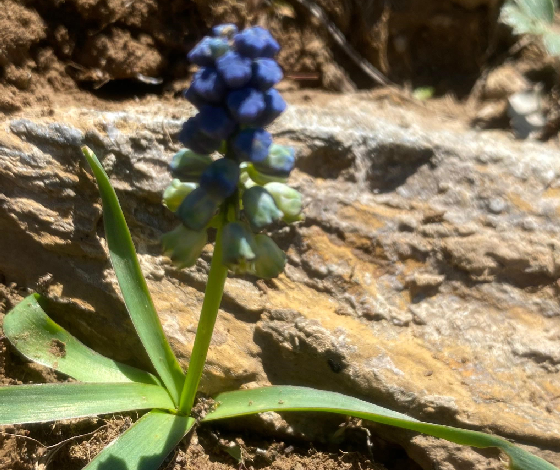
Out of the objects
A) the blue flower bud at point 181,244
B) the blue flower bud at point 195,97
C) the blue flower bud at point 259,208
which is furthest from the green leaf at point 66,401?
the blue flower bud at point 195,97

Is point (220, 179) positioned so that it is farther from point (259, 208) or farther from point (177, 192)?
point (177, 192)

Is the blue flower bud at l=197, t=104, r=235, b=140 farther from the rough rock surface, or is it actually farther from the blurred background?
the blurred background

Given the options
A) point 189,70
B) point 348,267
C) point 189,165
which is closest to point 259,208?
point 189,165

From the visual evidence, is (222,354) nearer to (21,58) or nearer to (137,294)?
(137,294)

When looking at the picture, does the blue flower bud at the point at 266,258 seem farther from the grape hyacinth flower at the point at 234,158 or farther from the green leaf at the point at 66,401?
the green leaf at the point at 66,401

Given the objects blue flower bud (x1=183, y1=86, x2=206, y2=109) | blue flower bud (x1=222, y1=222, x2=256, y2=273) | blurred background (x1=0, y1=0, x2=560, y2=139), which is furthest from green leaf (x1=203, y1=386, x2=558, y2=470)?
blurred background (x1=0, y1=0, x2=560, y2=139)

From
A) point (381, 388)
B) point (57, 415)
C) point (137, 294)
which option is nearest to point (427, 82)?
point (381, 388)

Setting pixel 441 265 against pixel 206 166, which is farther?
pixel 441 265

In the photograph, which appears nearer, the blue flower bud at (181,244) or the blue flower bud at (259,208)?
the blue flower bud at (259,208)
